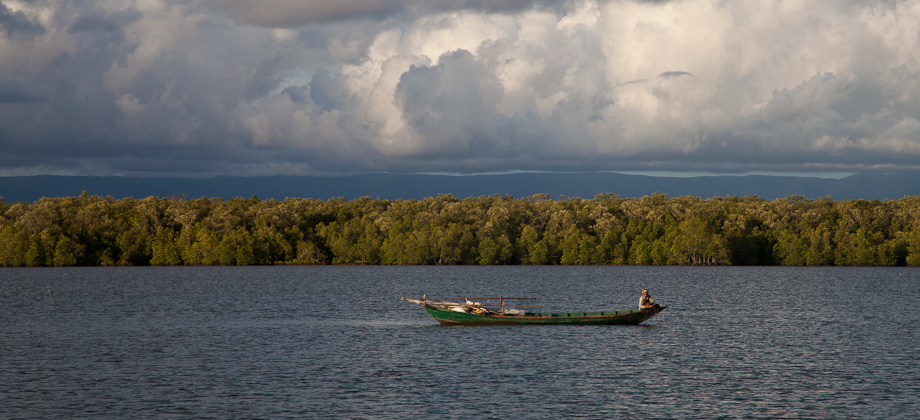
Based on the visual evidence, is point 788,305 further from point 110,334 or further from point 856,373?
point 110,334

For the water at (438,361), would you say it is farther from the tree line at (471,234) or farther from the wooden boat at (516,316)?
the tree line at (471,234)

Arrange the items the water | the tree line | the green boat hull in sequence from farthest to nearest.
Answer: the tree line < the green boat hull < the water

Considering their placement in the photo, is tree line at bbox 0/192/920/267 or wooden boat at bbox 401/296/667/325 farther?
tree line at bbox 0/192/920/267

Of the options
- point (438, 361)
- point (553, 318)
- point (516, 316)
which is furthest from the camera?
point (516, 316)

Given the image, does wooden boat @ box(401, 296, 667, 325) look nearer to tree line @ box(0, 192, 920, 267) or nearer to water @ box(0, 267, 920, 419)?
water @ box(0, 267, 920, 419)

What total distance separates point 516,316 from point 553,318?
2631mm

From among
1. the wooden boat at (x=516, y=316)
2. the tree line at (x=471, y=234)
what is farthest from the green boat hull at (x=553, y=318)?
the tree line at (x=471, y=234)

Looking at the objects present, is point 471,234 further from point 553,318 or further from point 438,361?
point 438,361

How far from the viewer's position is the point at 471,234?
188 m

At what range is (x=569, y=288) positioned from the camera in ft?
363

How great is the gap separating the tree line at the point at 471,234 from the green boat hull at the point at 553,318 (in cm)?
11897

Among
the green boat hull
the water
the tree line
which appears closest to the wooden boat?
the green boat hull

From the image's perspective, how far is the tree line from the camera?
6855 inches

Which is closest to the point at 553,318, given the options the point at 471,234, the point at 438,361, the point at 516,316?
the point at 516,316
